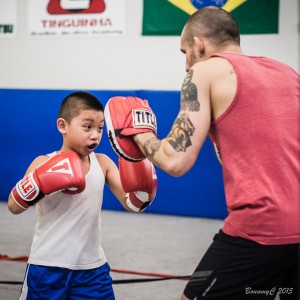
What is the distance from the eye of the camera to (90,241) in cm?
170

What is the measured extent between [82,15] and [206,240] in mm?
2632

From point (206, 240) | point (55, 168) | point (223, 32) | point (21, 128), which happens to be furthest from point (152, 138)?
point (21, 128)

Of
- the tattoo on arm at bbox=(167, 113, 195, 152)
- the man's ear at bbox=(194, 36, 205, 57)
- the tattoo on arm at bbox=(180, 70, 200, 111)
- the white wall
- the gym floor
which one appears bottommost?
the gym floor

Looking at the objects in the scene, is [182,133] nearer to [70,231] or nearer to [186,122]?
[186,122]

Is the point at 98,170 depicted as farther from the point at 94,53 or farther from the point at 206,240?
the point at 94,53

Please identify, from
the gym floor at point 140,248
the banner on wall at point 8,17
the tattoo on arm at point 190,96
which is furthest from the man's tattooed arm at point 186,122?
the banner on wall at point 8,17

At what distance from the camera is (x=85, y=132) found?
5.65ft

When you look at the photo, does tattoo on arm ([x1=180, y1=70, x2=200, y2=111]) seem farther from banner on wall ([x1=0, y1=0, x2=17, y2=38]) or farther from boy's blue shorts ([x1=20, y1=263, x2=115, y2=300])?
banner on wall ([x1=0, y1=0, x2=17, y2=38])

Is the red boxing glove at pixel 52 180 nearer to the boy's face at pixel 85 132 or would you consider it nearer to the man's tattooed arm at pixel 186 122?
the boy's face at pixel 85 132

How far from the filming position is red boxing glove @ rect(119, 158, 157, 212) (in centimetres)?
161

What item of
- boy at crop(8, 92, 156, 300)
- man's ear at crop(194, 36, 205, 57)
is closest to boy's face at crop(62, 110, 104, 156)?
boy at crop(8, 92, 156, 300)

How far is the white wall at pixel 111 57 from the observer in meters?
4.30

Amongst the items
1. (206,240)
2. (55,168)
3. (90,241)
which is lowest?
(206,240)

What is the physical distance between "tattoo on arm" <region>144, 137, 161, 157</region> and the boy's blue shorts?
0.58 meters
